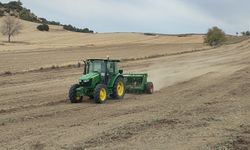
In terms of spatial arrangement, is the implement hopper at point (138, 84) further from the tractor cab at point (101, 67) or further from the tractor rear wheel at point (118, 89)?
the tractor cab at point (101, 67)

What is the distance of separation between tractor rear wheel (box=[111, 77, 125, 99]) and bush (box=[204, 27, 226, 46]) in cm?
6525

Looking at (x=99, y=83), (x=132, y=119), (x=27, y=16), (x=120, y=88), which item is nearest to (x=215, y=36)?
(x=27, y=16)

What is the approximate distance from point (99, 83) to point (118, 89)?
3.51 ft

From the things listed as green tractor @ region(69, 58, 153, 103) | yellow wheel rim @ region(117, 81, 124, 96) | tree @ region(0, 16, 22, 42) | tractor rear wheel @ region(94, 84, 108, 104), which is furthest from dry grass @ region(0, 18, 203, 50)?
tractor rear wheel @ region(94, 84, 108, 104)

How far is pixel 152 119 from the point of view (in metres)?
14.5

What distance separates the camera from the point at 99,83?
62.2 ft

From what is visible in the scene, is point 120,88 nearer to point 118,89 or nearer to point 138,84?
point 118,89

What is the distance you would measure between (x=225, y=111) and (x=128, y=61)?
28789 millimetres

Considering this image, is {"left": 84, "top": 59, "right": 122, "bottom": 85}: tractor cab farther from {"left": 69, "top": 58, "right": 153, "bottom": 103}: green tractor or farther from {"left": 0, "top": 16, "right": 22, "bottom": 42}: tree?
{"left": 0, "top": 16, "right": 22, "bottom": 42}: tree

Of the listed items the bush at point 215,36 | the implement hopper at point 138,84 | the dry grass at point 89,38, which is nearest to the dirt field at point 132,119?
the implement hopper at point 138,84

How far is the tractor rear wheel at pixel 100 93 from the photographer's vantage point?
1812 centimetres

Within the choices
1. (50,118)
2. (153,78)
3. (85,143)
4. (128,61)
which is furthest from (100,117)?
(128,61)

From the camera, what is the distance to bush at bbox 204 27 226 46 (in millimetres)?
84438

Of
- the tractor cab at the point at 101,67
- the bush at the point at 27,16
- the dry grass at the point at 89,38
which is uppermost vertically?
the bush at the point at 27,16
